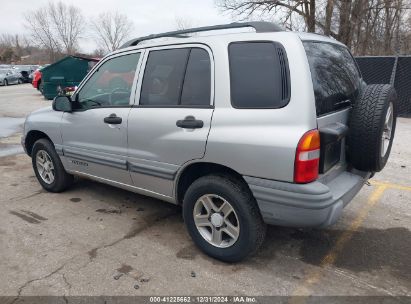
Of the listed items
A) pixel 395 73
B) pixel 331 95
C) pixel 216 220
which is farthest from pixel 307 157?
pixel 395 73

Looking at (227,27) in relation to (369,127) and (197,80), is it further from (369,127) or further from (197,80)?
(369,127)

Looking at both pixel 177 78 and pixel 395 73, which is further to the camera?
pixel 395 73

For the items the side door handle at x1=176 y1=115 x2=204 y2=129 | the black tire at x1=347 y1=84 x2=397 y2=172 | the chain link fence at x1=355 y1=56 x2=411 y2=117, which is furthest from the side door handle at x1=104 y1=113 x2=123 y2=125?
the chain link fence at x1=355 y1=56 x2=411 y2=117

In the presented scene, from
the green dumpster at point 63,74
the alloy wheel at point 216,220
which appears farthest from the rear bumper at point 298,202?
the green dumpster at point 63,74

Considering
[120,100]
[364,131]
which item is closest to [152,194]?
[120,100]

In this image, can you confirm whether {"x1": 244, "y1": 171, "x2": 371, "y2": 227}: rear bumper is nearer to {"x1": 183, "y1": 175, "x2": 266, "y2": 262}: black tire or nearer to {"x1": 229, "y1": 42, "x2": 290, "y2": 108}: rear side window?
{"x1": 183, "y1": 175, "x2": 266, "y2": 262}: black tire

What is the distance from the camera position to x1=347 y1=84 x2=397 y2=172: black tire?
2.87 m

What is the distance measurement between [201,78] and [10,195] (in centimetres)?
330

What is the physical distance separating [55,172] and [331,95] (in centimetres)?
353

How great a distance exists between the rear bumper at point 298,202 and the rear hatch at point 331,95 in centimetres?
20

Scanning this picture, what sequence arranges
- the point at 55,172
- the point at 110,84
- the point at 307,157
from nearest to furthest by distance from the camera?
the point at 307,157, the point at 110,84, the point at 55,172

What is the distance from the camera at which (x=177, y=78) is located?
327 cm

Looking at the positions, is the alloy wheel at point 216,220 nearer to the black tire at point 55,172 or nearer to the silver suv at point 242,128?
the silver suv at point 242,128

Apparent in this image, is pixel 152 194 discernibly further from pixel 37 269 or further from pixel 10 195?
pixel 10 195
